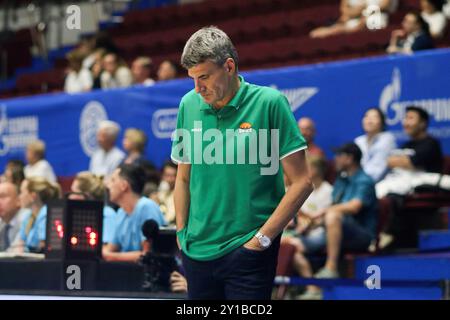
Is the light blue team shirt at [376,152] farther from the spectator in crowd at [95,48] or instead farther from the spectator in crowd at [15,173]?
the spectator in crowd at [95,48]

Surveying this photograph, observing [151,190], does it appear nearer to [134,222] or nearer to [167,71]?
[134,222]

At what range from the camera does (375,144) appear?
8.45 metres

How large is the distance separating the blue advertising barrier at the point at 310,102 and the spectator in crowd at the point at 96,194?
6.14ft

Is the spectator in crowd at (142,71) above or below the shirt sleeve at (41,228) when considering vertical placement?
above

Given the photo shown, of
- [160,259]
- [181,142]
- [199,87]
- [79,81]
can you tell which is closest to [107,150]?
[79,81]

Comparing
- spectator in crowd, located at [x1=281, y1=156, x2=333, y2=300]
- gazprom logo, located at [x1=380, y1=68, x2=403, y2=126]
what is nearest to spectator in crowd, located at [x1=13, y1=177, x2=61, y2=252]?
spectator in crowd, located at [x1=281, y1=156, x2=333, y2=300]

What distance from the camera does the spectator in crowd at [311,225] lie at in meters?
8.09

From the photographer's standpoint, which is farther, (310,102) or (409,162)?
(310,102)

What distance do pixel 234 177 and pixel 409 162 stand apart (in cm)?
430

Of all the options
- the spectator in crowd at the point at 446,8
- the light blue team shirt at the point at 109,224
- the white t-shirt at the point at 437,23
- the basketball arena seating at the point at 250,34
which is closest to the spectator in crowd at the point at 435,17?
the white t-shirt at the point at 437,23

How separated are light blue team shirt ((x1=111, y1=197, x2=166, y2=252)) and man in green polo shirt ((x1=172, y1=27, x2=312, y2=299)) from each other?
265cm

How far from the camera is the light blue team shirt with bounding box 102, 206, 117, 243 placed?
728cm

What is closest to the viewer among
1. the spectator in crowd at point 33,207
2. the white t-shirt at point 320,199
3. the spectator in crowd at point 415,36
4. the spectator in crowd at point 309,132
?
the spectator in crowd at point 33,207

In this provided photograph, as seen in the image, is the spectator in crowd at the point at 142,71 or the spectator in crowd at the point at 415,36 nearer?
the spectator in crowd at the point at 415,36
